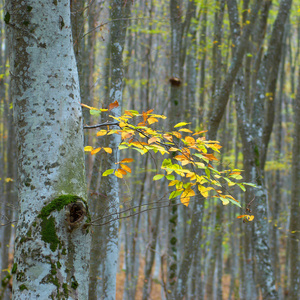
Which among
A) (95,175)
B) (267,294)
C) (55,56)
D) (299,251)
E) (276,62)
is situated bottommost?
(267,294)

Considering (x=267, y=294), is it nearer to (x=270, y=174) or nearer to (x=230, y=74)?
(x=230, y=74)

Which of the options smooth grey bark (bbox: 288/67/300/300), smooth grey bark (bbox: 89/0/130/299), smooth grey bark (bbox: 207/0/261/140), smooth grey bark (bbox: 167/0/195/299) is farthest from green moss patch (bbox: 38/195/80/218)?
smooth grey bark (bbox: 288/67/300/300)

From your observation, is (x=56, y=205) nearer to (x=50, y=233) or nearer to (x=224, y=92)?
(x=50, y=233)

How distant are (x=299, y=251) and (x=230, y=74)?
355 centimetres

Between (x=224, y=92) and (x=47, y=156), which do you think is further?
(x=224, y=92)

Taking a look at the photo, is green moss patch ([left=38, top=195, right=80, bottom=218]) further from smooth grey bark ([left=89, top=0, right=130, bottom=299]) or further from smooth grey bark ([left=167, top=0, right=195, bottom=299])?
smooth grey bark ([left=167, top=0, right=195, bottom=299])

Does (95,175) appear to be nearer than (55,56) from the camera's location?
No

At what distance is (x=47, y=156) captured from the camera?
6.90 feet

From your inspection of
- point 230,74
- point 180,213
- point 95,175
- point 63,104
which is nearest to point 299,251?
point 230,74

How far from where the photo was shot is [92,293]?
16.1 ft

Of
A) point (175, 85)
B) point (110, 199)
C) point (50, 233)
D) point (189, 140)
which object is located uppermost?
point (175, 85)

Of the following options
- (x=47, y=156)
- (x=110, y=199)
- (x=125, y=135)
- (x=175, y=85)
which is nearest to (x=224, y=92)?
(x=175, y=85)

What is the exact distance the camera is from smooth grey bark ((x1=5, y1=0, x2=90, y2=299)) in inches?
77.3

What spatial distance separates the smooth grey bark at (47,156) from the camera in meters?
1.96
